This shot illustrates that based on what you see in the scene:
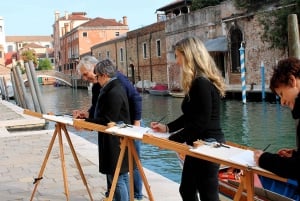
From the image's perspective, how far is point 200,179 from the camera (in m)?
3.09

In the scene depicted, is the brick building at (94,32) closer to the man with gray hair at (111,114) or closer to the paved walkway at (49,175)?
the paved walkway at (49,175)

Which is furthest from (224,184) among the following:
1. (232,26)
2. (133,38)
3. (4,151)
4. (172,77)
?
(133,38)

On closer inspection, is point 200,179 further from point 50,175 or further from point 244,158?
point 50,175

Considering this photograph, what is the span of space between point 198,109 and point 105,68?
3.81 ft

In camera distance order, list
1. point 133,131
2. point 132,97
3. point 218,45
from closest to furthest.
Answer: point 133,131
point 132,97
point 218,45

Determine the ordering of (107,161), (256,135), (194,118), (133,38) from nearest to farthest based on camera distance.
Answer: (194,118)
(107,161)
(256,135)
(133,38)

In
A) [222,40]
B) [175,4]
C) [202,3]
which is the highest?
[175,4]

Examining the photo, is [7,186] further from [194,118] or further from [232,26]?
[232,26]

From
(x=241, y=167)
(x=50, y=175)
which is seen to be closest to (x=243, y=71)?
(x=50, y=175)

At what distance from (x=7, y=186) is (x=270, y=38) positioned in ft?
60.8

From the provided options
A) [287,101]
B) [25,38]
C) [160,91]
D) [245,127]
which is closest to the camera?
[287,101]

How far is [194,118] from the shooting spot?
120 inches

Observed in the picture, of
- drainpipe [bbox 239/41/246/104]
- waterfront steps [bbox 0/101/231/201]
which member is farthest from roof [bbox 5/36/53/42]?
waterfront steps [bbox 0/101/231/201]

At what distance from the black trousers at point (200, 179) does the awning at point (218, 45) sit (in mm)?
22829
